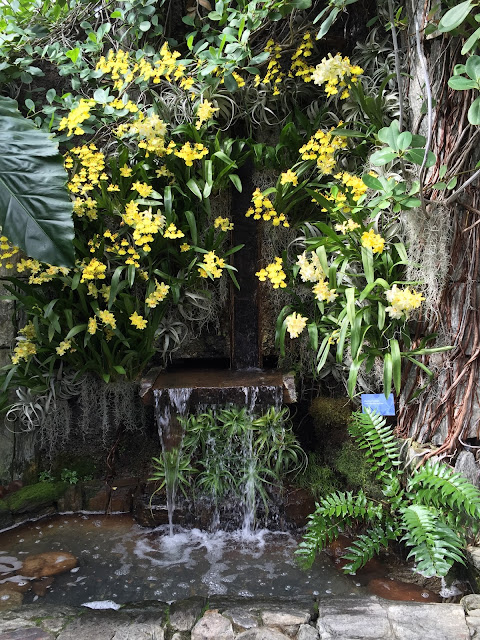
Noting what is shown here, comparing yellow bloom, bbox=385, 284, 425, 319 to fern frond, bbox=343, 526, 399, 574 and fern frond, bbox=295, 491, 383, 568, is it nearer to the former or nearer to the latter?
fern frond, bbox=295, 491, 383, 568

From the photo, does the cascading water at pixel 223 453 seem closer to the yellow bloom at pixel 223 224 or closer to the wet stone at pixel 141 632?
the yellow bloom at pixel 223 224

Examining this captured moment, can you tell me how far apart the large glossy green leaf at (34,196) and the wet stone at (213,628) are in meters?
1.27

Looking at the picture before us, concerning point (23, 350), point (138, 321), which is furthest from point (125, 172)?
point (23, 350)

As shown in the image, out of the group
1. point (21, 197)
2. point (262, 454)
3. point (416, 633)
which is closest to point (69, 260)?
point (21, 197)

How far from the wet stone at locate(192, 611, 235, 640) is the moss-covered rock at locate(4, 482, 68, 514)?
1481 mm

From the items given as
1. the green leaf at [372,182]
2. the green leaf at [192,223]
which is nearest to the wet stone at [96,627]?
the green leaf at [192,223]

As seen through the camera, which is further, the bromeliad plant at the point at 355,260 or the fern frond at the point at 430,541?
the bromeliad plant at the point at 355,260

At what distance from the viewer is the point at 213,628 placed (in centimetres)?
172

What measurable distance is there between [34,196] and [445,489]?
74.8 inches

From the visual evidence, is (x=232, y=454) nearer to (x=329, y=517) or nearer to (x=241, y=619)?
(x=329, y=517)

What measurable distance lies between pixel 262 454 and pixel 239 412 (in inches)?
10.1

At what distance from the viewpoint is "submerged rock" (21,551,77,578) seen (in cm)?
235

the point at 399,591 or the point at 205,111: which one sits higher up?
the point at 205,111

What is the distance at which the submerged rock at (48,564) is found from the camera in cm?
235
